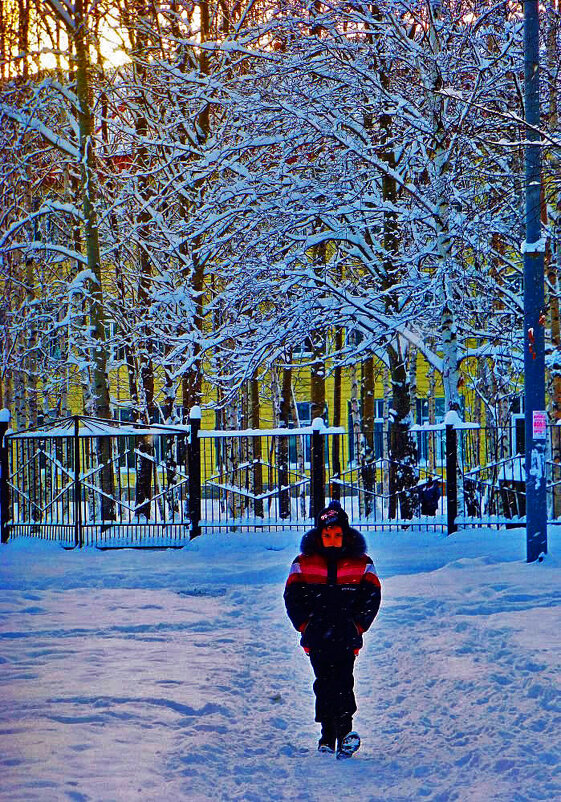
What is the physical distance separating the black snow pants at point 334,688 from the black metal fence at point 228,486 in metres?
9.25

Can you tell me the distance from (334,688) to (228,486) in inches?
433

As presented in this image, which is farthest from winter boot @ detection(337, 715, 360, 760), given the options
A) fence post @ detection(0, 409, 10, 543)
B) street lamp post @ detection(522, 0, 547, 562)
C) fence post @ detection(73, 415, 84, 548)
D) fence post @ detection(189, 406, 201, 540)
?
fence post @ detection(0, 409, 10, 543)

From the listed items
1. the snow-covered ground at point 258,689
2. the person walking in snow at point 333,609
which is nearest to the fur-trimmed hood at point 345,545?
the person walking in snow at point 333,609

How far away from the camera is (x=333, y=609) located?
19.3 ft

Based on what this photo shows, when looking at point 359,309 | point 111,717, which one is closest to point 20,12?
point 359,309

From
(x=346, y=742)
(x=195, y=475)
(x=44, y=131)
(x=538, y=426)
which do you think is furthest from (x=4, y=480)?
(x=346, y=742)

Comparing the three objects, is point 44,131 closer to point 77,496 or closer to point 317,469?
point 77,496

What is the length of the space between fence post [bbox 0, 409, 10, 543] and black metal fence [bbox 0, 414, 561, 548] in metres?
0.02

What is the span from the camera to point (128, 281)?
2562 centimetres

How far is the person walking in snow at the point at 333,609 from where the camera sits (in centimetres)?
586

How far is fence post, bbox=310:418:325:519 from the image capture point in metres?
15.2

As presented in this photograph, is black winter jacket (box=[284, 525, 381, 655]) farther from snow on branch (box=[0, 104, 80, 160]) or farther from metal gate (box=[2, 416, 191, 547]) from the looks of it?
snow on branch (box=[0, 104, 80, 160])

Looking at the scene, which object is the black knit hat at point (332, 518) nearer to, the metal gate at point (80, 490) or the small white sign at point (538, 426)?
the small white sign at point (538, 426)

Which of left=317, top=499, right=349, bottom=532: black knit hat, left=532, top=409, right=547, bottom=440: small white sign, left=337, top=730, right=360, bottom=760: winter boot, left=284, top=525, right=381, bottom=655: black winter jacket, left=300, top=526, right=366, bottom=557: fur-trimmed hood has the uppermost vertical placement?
left=532, top=409, right=547, bottom=440: small white sign
